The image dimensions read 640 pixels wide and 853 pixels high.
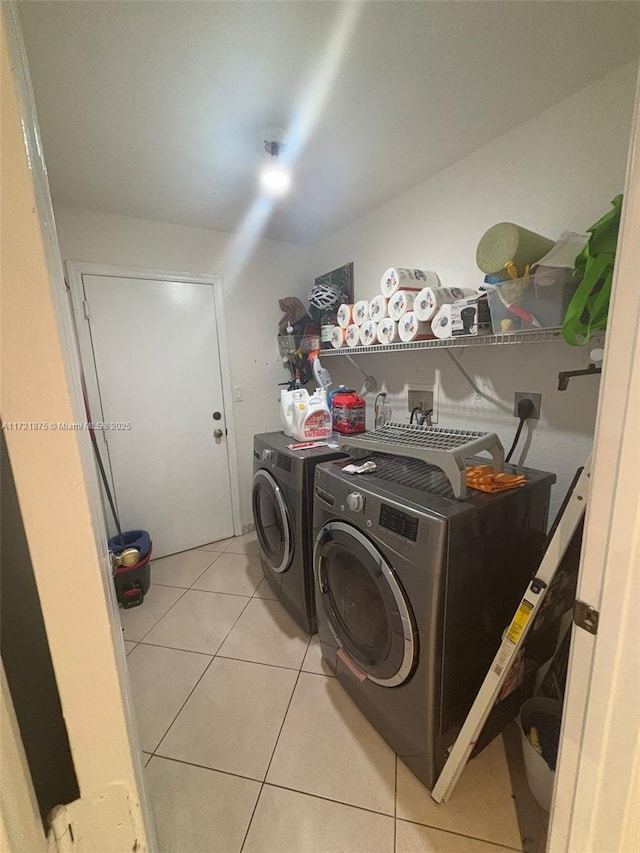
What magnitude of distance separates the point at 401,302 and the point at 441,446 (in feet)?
2.70

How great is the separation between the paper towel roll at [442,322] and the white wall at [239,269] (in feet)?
5.17

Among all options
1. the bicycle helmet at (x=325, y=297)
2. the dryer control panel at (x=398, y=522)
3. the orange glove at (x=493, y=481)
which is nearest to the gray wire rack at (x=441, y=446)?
the orange glove at (x=493, y=481)

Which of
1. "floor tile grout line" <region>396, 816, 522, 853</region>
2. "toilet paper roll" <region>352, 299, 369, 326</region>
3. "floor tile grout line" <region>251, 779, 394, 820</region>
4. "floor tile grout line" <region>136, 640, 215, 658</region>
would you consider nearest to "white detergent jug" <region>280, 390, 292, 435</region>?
"toilet paper roll" <region>352, 299, 369, 326</region>

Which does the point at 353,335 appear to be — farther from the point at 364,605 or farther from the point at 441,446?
the point at 364,605

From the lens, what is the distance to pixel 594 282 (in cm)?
95

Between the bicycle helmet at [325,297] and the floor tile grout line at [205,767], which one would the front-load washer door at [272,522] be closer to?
the floor tile grout line at [205,767]

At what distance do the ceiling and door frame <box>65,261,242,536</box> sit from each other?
501mm

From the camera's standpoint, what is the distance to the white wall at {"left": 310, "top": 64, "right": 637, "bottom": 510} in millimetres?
1172

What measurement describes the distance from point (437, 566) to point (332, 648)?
33.6 inches

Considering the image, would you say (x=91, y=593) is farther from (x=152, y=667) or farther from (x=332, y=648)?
(x=152, y=667)

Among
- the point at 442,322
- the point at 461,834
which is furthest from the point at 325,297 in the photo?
the point at 461,834

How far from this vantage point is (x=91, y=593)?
40 centimetres

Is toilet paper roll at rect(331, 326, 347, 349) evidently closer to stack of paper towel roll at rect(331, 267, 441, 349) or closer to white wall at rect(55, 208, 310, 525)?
stack of paper towel roll at rect(331, 267, 441, 349)

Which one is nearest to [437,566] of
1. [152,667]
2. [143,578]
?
[152,667]
